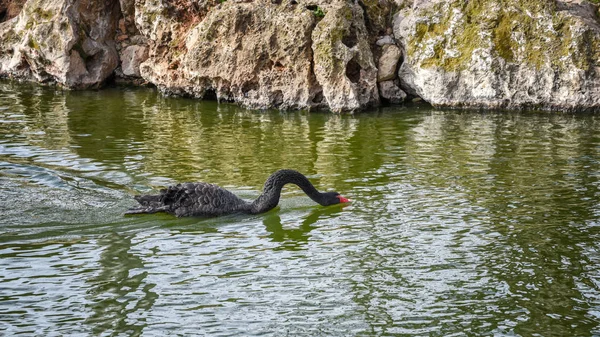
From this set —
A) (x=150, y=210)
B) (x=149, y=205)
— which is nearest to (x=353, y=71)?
(x=149, y=205)

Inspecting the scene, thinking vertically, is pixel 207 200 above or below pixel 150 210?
above

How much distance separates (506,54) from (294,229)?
9900 mm

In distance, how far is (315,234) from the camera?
416 inches

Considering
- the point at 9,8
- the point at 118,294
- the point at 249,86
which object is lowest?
the point at 118,294

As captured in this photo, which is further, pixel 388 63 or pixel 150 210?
pixel 388 63

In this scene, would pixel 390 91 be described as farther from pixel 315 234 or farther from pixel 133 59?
pixel 315 234

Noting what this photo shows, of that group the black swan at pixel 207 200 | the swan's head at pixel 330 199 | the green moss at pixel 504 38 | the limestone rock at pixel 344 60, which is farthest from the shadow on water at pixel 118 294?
the green moss at pixel 504 38

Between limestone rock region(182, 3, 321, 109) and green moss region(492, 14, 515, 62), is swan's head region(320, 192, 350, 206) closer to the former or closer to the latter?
limestone rock region(182, 3, 321, 109)

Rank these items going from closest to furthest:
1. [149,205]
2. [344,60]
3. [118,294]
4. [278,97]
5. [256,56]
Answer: [118,294] < [149,205] < [344,60] < [256,56] < [278,97]

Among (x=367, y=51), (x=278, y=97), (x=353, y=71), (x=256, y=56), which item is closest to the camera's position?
(x=367, y=51)

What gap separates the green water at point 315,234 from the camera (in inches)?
309

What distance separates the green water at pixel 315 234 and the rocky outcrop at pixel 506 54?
114cm

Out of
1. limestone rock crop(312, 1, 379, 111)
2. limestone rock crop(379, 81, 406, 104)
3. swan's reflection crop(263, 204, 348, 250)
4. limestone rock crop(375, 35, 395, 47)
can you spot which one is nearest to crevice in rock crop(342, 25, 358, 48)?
limestone rock crop(312, 1, 379, 111)

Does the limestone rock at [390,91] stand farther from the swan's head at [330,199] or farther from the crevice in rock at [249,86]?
the swan's head at [330,199]
